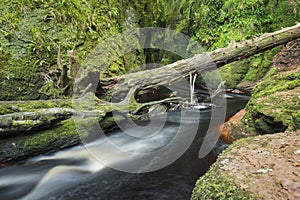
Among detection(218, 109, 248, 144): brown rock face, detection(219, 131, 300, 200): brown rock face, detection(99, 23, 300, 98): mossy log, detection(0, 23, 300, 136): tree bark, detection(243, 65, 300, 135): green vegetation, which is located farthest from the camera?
detection(99, 23, 300, 98): mossy log

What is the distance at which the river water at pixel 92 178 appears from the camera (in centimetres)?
307

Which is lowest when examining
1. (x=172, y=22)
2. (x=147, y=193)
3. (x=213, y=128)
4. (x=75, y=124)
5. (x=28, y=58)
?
(x=147, y=193)

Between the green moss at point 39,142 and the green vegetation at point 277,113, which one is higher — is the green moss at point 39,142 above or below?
below

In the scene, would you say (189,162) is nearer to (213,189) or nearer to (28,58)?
(213,189)

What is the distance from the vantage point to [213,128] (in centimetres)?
524

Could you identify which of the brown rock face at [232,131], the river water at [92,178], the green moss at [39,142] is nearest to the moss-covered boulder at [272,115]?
the brown rock face at [232,131]

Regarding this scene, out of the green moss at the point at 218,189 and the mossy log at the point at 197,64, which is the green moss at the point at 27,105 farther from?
the green moss at the point at 218,189

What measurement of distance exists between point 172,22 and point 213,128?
30.9 feet

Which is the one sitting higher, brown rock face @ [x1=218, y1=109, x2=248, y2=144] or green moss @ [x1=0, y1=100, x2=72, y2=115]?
green moss @ [x1=0, y1=100, x2=72, y2=115]

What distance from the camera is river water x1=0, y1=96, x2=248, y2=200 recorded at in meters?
3.07

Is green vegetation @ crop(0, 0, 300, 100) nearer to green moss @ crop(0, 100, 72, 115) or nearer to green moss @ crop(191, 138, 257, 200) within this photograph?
green moss @ crop(0, 100, 72, 115)

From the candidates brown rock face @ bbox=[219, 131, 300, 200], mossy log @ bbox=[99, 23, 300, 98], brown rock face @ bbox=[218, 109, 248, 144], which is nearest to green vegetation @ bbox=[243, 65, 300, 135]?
brown rock face @ bbox=[218, 109, 248, 144]

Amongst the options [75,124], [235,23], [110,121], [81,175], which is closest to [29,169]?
[81,175]

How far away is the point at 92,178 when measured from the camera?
356 centimetres
